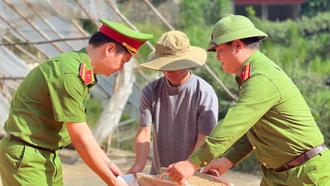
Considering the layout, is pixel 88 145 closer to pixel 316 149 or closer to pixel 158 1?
pixel 316 149

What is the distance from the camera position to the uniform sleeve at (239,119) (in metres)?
3.20

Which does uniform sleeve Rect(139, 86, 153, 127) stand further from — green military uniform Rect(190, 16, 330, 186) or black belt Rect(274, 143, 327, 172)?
black belt Rect(274, 143, 327, 172)

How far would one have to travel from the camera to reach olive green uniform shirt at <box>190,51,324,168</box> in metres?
3.21

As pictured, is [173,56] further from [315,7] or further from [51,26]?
[315,7]

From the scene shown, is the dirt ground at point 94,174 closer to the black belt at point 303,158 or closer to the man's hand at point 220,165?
the man's hand at point 220,165

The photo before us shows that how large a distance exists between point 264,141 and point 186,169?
1.48ft

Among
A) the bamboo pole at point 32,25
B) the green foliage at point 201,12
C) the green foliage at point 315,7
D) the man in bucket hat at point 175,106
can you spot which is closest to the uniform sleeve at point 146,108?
the man in bucket hat at point 175,106

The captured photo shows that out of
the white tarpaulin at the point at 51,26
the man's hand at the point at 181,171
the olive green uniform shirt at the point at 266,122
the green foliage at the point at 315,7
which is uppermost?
the olive green uniform shirt at the point at 266,122

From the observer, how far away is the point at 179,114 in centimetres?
417

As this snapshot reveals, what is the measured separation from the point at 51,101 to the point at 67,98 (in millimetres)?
102

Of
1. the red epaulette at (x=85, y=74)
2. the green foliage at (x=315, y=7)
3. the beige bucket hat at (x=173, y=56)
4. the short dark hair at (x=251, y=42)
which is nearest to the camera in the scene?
the red epaulette at (x=85, y=74)

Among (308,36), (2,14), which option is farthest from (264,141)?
(308,36)

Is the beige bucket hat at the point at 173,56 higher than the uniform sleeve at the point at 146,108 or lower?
higher

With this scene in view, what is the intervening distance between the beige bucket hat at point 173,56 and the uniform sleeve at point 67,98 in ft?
2.57
